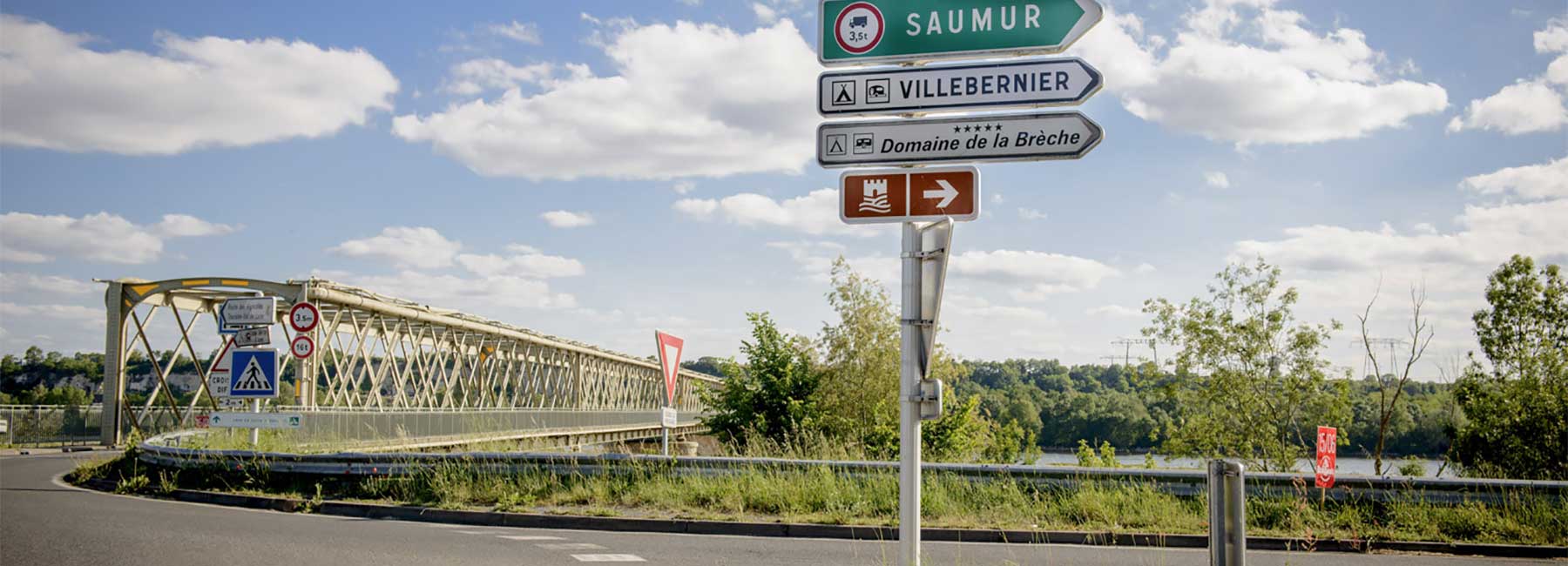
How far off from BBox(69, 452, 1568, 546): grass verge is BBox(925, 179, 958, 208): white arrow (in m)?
7.92

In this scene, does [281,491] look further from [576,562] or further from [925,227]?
[925,227]

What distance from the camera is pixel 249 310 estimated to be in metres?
19.8

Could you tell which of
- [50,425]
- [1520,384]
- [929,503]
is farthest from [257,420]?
[1520,384]

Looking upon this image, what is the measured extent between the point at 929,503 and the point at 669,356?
14.3 feet

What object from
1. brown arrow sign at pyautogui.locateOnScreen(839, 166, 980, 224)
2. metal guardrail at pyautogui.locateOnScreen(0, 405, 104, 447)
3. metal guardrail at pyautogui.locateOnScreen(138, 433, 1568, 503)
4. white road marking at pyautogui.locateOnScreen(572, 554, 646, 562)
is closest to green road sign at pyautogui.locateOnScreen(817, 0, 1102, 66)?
brown arrow sign at pyautogui.locateOnScreen(839, 166, 980, 224)

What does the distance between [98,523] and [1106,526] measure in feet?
36.0

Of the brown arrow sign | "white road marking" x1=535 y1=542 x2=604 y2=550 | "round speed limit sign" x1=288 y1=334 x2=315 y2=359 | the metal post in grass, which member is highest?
the brown arrow sign

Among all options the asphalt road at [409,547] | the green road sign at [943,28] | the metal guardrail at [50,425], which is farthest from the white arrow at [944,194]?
the metal guardrail at [50,425]

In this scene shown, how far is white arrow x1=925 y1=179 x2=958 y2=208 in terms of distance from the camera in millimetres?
5039

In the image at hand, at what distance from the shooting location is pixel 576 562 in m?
9.44

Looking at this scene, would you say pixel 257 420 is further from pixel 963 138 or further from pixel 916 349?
pixel 963 138

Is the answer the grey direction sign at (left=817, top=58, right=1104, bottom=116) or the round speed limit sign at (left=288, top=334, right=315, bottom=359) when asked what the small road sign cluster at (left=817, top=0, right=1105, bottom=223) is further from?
the round speed limit sign at (left=288, top=334, right=315, bottom=359)

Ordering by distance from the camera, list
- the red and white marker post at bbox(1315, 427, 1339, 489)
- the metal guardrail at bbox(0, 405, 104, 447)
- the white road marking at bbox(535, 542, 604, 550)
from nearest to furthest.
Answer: the white road marking at bbox(535, 542, 604, 550) < the red and white marker post at bbox(1315, 427, 1339, 489) < the metal guardrail at bbox(0, 405, 104, 447)

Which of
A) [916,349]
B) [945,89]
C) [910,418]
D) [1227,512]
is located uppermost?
[945,89]
